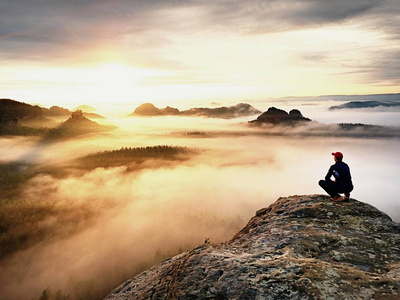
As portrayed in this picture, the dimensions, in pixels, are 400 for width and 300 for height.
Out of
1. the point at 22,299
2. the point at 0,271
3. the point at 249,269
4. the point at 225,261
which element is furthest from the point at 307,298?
the point at 0,271

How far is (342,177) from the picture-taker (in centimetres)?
1766

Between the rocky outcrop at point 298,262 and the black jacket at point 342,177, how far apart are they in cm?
111

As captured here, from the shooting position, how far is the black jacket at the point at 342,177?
17594mm

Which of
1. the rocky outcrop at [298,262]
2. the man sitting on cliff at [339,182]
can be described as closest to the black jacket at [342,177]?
the man sitting on cliff at [339,182]

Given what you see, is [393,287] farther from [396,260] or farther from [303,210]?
[303,210]

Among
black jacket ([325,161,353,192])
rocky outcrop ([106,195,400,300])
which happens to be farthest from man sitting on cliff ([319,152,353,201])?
rocky outcrop ([106,195,400,300])

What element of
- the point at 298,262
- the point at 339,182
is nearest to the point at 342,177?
the point at 339,182

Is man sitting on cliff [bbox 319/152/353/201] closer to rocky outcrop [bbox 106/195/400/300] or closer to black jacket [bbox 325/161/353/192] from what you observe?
black jacket [bbox 325/161/353/192]

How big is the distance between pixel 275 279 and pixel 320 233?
4.85 meters

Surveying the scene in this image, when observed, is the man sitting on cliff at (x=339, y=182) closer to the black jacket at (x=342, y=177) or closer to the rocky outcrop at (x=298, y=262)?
the black jacket at (x=342, y=177)

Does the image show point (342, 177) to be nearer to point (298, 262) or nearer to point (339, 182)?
point (339, 182)

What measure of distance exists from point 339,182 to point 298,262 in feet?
29.4

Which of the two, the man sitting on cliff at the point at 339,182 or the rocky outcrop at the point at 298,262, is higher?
the man sitting on cliff at the point at 339,182

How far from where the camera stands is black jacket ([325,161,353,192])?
17.6 meters
